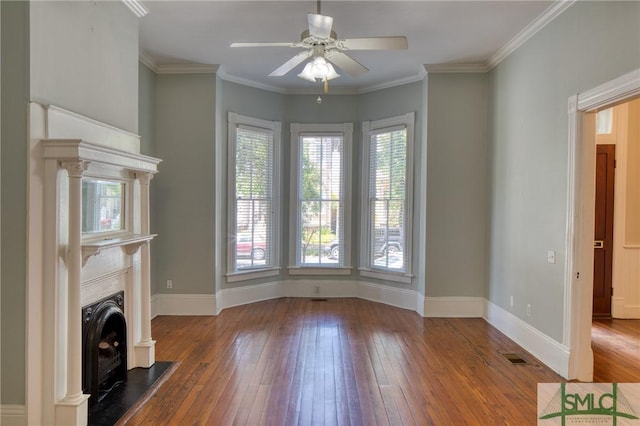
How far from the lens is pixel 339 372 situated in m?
3.42

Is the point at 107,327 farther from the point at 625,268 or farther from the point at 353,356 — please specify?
the point at 625,268

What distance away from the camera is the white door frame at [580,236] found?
10.5ft

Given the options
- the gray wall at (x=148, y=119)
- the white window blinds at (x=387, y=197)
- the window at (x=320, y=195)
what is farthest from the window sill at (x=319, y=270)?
the gray wall at (x=148, y=119)

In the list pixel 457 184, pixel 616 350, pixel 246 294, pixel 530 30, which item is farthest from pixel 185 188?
pixel 616 350

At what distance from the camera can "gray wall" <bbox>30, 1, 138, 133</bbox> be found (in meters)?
2.37

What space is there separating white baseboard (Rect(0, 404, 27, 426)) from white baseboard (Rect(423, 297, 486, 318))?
13.9 feet

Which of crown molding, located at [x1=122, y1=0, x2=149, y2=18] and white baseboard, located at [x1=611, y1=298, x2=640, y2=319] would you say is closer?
crown molding, located at [x1=122, y1=0, x2=149, y2=18]

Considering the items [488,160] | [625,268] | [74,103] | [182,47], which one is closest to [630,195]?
[625,268]

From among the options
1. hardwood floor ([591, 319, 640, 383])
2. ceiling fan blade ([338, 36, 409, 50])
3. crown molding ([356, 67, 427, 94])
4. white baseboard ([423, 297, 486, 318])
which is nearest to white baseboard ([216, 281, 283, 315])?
white baseboard ([423, 297, 486, 318])

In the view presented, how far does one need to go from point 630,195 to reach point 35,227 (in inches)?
253

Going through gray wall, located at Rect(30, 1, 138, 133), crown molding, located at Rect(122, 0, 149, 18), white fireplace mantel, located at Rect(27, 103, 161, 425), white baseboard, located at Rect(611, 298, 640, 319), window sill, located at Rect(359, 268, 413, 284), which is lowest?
white baseboard, located at Rect(611, 298, 640, 319)

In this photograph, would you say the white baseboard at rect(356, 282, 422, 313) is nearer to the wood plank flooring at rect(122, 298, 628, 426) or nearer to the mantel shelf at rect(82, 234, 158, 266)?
the wood plank flooring at rect(122, 298, 628, 426)

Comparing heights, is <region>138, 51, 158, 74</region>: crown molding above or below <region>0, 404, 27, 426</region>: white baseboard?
above

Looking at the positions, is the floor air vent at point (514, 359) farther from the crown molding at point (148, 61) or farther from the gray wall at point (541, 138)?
the crown molding at point (148, 61)
